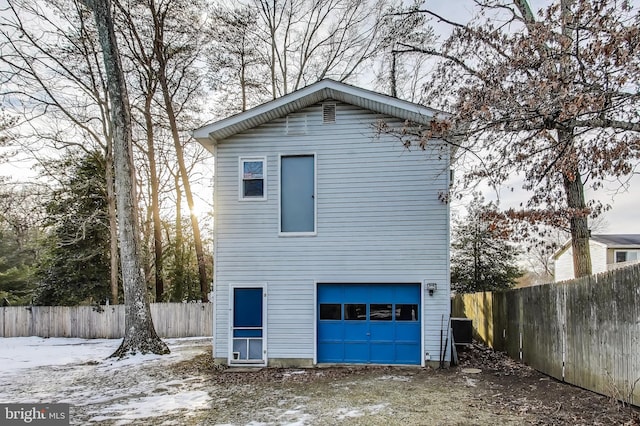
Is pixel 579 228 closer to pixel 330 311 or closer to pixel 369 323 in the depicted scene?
pixel 369 323

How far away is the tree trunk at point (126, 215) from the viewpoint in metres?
11.4

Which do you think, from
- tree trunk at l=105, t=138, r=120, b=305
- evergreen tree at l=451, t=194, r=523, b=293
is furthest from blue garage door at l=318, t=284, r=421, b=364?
evergreen tree at l=451, t=194, r=523, b=293

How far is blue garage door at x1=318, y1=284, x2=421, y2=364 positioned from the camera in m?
9.49

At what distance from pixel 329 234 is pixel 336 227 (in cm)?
22

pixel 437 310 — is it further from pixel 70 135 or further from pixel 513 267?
pixel 70 135

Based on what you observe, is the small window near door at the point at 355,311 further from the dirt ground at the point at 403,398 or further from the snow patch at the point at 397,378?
the snow patch at the point at 397,378

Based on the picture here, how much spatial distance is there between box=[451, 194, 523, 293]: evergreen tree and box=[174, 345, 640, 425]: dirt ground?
11444 mm

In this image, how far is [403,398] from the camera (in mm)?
6973

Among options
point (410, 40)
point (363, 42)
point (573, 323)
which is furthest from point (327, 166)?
point (363, 42)

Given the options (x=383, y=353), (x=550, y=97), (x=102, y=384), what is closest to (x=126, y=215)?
(x=102, y=384)

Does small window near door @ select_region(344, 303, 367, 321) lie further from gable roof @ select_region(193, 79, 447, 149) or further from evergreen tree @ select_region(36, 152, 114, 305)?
evergreen tree @ select_region(36, 152, 114, 305)

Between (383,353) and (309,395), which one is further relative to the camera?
(383,353)

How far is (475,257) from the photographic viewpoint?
20.8m

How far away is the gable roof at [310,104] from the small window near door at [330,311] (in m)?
4.35
